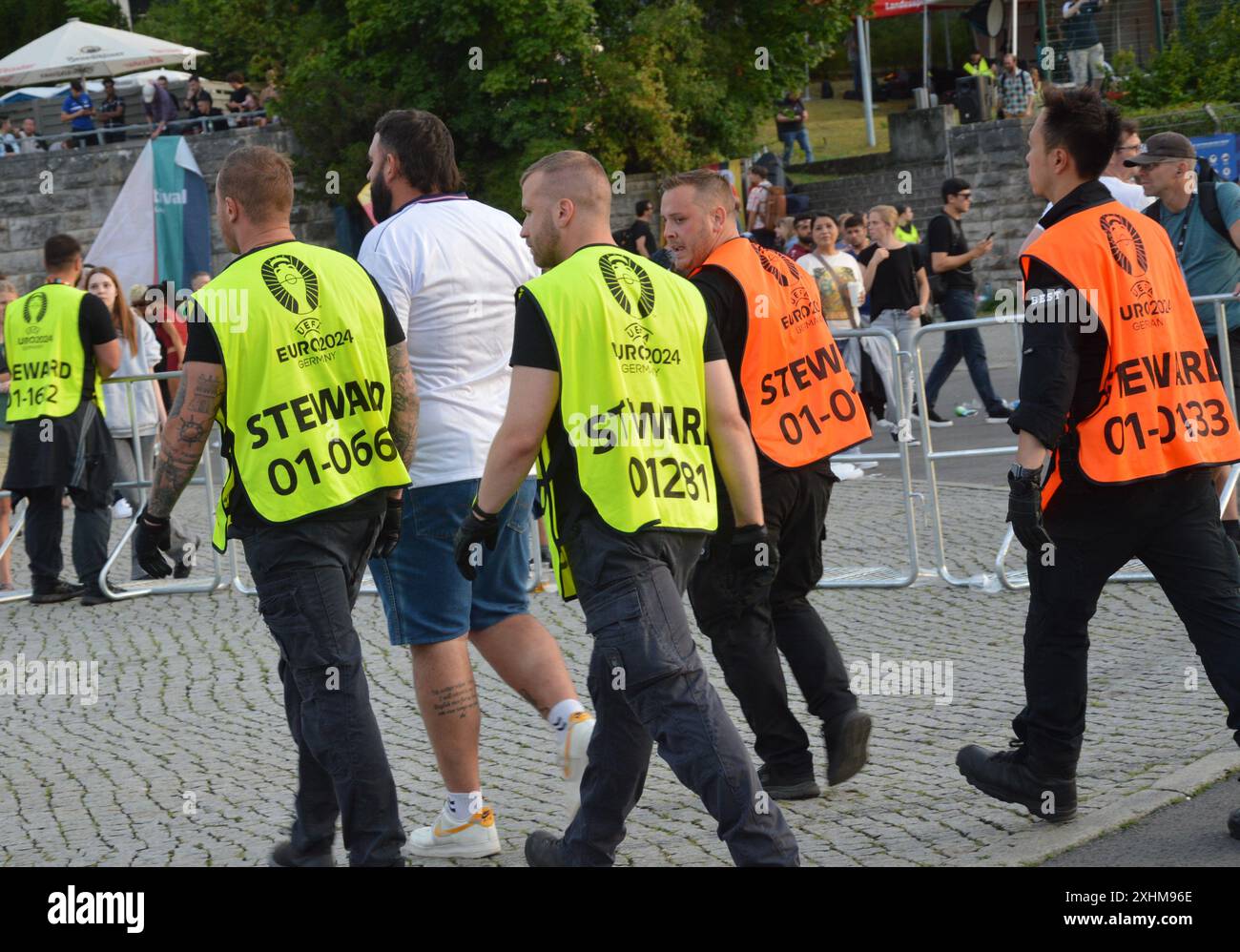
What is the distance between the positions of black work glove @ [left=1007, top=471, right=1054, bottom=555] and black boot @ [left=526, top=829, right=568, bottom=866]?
1.43 metres

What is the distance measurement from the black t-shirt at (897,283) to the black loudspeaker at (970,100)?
13.9 metres

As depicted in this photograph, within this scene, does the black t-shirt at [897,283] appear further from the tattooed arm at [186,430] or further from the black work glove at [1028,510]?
the tattooed arm at [186,430]

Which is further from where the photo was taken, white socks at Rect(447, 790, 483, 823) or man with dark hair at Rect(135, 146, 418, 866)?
white socks at Rect(447, 790, 483, 823)

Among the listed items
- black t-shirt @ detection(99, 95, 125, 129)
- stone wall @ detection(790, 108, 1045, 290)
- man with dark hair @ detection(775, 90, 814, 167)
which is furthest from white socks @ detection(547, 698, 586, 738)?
man with dark hair @ detection(775, 90, 814, 167)

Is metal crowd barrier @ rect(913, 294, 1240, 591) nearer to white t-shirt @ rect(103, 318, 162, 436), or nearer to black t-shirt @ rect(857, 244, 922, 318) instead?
white t-shirt @ rect(103, 318, 162, 436)

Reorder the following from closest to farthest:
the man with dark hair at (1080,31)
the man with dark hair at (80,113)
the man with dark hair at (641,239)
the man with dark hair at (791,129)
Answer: the man with dark hair at (641,239)
the man with dark hair at (1080,31)
the man with dark hair at (80,113)
the man with dark hair at (791,129)

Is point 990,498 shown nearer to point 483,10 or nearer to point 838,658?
point 838,658

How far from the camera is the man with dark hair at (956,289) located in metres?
13.5

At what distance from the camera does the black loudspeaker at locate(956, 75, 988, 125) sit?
27.3 meters

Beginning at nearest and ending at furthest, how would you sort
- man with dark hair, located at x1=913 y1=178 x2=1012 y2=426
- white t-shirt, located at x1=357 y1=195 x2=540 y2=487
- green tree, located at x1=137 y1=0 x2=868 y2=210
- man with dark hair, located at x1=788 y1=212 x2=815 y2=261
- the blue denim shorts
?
the blue denim shorts, white t-shirt, located at x1=357 y1=195 x2=540 y2=487, man with dark hair, located at x1=913 y1=178 x2=1012 y2=426, man with dark hair, located at x1=788 y1=212 x2=815 y2=261, green tree, located at x1=137 y1=0 x2=868 y2=210

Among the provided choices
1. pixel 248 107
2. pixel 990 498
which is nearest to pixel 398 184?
pixel 990 498

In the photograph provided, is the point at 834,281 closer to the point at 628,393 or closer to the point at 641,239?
the point at 641,239

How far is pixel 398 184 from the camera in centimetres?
514

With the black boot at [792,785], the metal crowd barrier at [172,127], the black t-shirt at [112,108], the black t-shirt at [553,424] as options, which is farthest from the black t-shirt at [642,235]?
the black t-shirt at [553,424]
